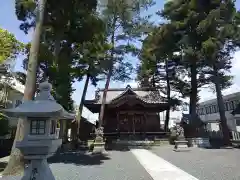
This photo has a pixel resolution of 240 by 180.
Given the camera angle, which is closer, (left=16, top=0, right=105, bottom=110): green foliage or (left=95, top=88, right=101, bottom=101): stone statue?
(left=16, top=0, right=105, bottom=110): green foliage

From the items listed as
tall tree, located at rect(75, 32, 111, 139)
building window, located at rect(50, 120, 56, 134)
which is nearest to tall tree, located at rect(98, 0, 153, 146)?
tall tree, located at rect(75, 32, 111, 139)

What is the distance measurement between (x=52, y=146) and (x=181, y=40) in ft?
51.1

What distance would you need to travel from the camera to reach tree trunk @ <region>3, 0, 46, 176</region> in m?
7.71

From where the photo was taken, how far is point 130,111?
2234 cm

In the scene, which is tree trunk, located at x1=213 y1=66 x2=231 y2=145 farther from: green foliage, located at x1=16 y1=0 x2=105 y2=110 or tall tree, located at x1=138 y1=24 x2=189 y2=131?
green foliage, located at x1=16 y1=0 x2=105 y2=110

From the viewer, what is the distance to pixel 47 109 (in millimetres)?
5141

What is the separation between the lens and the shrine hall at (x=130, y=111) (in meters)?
21.5

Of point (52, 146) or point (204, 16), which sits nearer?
point (52, 146)

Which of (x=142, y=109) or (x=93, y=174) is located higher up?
(x=142, y=109)

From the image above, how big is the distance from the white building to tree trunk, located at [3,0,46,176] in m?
22.6

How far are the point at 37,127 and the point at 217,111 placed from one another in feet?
112

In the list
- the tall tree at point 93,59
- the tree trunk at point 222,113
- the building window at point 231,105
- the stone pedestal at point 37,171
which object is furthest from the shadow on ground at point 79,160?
the building window at point 231,105

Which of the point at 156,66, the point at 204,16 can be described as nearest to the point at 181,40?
the point at 204,16

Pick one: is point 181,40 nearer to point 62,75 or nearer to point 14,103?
point 62,75
